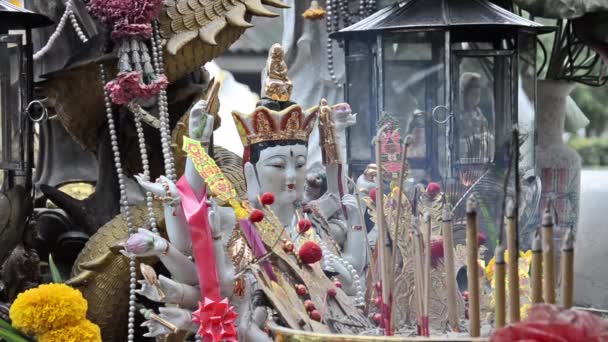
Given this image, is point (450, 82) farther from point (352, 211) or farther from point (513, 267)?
point (513, 267)

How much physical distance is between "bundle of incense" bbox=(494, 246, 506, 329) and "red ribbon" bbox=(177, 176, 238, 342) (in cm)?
117

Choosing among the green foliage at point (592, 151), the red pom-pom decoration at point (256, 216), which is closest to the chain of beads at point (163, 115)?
the red pom-pom decoration at point (256, 216)

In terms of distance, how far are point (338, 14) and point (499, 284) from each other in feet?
10.4

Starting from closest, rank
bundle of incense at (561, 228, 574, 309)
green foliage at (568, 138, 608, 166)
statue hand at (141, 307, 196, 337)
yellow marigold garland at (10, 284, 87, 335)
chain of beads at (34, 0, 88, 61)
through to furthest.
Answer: bundle of incense at (561, 228, 574, 309) < statue hand at (141, 307, 196, 337) < yellow marigold garland at (10, 284, 87, 335) < chain of beads at (34, 0, 88, 61) < green foliage at (568, 138, 608, 166)

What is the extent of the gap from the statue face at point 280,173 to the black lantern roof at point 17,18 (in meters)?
0.84

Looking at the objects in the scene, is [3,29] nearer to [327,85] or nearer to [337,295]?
[337,295]

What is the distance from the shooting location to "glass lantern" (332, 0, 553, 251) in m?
3.78

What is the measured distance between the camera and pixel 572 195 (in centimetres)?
467

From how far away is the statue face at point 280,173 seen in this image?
309cm

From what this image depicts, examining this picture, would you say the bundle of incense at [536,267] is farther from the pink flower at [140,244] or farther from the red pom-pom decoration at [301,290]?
the pink flower at [140,244]

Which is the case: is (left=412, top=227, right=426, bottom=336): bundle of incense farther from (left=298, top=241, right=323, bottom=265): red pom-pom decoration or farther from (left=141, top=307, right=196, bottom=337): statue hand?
(left=141, top=307, right=196, bottom=337): statue hand

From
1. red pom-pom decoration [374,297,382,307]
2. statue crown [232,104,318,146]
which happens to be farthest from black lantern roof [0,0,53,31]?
red pom-pom decoration [374,297,382,307]

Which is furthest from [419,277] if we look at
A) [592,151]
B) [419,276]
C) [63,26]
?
[592,151]

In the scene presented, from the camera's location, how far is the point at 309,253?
2.74m
